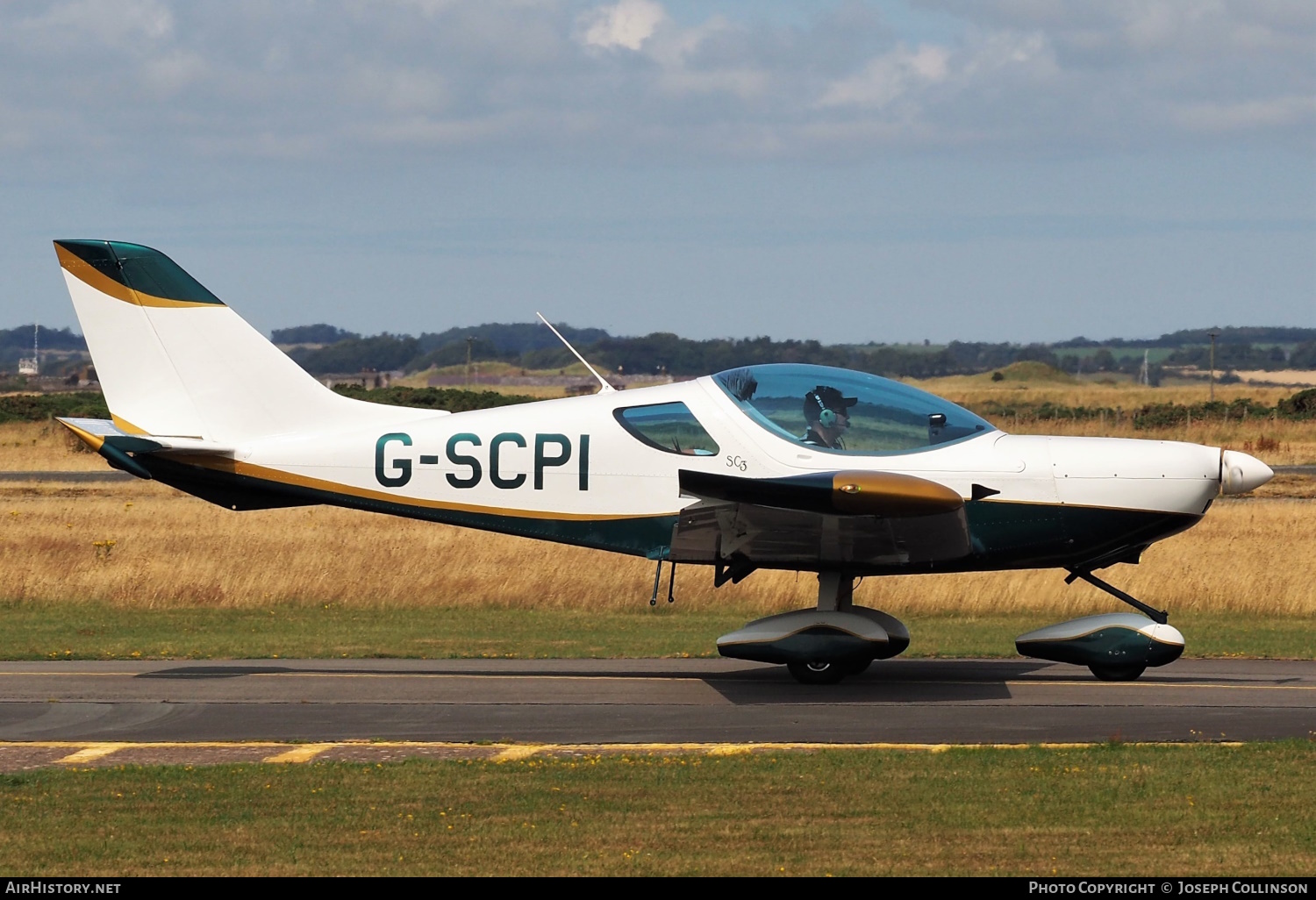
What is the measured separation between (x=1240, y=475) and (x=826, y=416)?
10.6ft

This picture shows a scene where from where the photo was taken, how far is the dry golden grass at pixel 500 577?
61.3ft

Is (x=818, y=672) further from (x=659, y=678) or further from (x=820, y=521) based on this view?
(x=820, y=521)

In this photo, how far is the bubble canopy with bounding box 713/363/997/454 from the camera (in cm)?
1148

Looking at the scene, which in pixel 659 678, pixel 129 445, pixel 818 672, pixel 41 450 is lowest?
pixel 41 450

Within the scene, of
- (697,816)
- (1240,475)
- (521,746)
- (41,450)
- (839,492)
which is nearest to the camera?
(697,816)

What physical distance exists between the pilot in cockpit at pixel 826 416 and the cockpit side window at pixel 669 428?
781 mm

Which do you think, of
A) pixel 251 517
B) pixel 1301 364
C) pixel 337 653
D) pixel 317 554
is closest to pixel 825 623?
pixel 337 653

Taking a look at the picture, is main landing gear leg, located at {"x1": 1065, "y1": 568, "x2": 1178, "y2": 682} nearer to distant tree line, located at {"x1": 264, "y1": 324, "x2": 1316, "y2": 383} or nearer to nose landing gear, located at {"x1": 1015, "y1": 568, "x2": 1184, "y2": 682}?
nose landing gear, located at {"x1": 1015, "y1": 568, "x2": 1184, "y2": 682}

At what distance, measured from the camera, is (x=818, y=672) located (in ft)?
39.3

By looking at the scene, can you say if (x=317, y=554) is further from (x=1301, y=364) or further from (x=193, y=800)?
(x=1301, y=364)

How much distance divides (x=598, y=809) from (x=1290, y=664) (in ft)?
26.9

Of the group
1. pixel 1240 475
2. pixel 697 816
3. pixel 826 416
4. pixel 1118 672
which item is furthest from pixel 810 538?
pixel 697 816

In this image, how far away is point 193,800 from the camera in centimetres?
802
